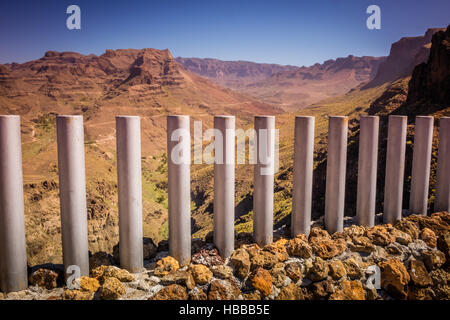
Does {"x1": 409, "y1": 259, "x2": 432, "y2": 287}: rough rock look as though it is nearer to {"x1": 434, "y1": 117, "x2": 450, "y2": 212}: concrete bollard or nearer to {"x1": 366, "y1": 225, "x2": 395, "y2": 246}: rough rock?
{"x1": 366, "y1": 225, "x2": 395, "y2": 246}: rough rock

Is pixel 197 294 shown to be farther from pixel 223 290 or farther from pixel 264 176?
pixel 264 176

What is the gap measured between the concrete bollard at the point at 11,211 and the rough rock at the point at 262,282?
4.04m

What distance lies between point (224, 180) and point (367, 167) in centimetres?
340

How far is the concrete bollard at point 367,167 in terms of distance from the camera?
763 centimetres

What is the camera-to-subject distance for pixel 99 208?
19.6m

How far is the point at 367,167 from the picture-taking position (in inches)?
306

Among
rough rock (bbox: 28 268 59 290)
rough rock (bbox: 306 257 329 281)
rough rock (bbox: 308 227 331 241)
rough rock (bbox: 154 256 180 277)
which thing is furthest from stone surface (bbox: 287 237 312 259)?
rough rock (bbox: 28 268 59 290)

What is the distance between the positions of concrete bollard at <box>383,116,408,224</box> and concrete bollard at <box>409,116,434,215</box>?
25.1 inches

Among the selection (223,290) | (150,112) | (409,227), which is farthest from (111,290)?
(150,112)

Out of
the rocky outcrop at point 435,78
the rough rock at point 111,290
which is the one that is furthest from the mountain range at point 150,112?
the rough rock at point 111,290

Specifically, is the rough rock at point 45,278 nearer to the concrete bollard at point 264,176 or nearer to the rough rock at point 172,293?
the rough rock at point 172,293

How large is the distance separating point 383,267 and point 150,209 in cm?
1838

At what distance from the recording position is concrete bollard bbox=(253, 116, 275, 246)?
6.93m
